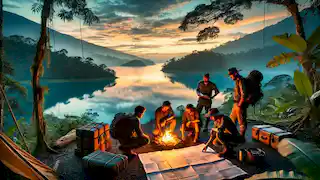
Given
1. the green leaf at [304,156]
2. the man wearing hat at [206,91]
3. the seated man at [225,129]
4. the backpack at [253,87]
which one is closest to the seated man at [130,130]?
the seated man at [225,129]

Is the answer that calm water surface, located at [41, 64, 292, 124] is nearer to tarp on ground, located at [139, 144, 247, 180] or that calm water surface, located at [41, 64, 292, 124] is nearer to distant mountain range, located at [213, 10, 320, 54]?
distant mountain range, located at [213, 10, 320, 54]

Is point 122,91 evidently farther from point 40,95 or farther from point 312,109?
point 312,109

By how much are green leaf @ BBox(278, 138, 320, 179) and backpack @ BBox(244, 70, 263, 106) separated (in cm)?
275

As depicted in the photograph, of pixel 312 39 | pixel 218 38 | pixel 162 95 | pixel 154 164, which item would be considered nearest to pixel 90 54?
pixel 162 95

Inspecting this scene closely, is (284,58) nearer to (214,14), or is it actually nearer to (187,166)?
(187,166)

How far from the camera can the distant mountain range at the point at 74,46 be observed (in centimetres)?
948

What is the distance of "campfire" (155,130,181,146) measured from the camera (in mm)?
5164

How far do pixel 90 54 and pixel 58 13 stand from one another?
4428mm

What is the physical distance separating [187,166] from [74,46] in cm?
801

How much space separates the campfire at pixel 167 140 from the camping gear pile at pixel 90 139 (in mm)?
1258

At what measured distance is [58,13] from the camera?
559 cm

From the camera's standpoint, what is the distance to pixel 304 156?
2260 millimetres

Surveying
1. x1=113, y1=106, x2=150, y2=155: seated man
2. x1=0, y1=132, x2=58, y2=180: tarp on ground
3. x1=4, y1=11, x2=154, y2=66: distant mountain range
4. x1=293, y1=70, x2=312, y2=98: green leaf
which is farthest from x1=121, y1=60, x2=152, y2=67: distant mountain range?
x1=0, y1=132, x2=58, y2=180: tarp on ground

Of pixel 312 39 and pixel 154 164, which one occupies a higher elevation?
pixel 312 39
